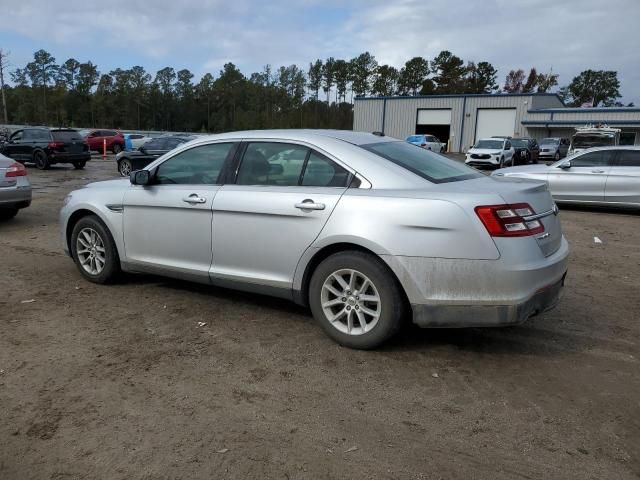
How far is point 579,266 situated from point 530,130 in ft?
137

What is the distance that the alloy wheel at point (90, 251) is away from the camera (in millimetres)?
5488

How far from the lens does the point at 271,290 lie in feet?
14.2

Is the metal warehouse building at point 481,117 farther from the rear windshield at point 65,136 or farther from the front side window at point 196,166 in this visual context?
the front side window at point 196,166

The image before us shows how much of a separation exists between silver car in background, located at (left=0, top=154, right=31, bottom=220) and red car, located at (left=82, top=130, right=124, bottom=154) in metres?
27.7

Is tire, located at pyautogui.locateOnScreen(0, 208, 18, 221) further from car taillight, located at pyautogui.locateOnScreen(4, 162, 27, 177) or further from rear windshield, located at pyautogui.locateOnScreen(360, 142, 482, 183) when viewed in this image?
rear windshield, located at pyautogui.locateOnScreen(360, 142, 482, 183)

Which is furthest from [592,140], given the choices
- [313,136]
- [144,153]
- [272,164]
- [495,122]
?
[272,164]

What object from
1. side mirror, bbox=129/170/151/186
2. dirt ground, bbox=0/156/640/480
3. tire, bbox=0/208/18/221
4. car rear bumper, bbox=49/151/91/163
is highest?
side mirror, bbox=129/170/151/186

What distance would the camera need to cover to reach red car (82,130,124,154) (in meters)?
35.1

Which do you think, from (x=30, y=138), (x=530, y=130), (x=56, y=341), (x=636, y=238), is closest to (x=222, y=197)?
(x=56, y=341)

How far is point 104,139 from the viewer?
1366 inches

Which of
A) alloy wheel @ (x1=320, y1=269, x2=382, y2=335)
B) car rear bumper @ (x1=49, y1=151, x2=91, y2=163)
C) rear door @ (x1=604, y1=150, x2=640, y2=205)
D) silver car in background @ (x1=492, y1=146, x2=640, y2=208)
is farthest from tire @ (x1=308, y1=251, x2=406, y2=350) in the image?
car rear bumper @ (x1=49, y1=151, x2=91, y2=163)

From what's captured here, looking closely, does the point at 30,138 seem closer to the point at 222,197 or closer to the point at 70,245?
the point at 70,245

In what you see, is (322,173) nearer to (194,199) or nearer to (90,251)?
(194,199)

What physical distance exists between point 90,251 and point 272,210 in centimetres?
246
